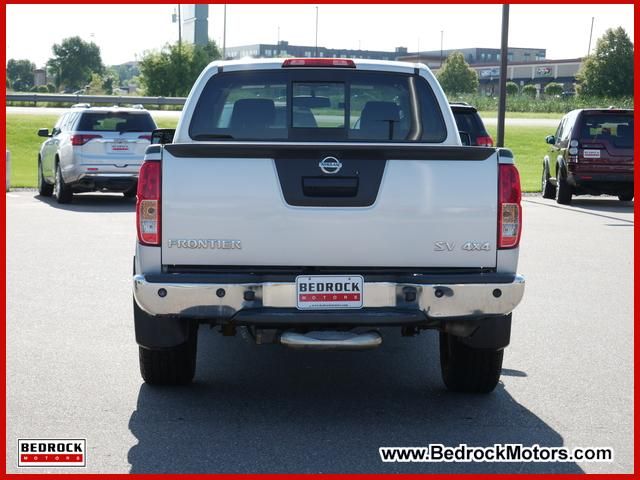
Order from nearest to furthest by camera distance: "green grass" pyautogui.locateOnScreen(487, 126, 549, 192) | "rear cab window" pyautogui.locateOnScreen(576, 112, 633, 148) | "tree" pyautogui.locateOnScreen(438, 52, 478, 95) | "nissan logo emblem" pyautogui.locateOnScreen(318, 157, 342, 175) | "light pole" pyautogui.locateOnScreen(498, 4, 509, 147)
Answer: "nissan logo emblem" pyautogui.locateOnScreen(318, 157, 342, 175) < "rear cab window" pyautogui.locateOnScreen(576, 112, 633, 148) < "light pole" pyautogui.locateOnScreen(498, 4, 509, 147) < "green grass" pyautogui.locateOnScreen(487, 126, 549, 192) < "tree" pyautogui.locateOnScreen(438, 52, 478, 95)

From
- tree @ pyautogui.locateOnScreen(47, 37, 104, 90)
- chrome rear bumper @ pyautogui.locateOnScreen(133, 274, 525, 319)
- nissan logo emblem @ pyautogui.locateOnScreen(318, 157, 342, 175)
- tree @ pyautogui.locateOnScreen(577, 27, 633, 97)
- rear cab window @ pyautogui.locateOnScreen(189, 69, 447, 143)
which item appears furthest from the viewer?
tree @ pyautogui.locateOnScreen(47, 37, 104, 90)

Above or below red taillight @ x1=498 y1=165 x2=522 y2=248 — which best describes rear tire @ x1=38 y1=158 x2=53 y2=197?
below

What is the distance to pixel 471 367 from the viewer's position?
6660mm

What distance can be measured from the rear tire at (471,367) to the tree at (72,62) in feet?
454

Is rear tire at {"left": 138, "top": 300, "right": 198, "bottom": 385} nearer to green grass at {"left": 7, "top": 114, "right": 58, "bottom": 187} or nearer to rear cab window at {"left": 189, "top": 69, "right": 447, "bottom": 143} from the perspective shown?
rear cab window at {"left": 189, "top": 69, "right": 447, "bottom": 143}

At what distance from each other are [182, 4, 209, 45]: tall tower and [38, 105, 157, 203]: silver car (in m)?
102

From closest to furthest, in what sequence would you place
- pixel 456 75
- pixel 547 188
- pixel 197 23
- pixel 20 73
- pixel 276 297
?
pixel 276 297 < pixel 547 188 < pixel 456 75 < pixel 197 23 < pixel 20 73

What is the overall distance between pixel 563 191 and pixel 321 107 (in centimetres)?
1582

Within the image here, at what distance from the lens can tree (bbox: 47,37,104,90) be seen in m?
142

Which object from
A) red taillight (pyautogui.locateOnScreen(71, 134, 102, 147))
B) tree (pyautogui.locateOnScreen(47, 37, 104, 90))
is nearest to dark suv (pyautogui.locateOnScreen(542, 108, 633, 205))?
red taillight (pyautogui.locateOnScreen(71, 134, 102, 147))

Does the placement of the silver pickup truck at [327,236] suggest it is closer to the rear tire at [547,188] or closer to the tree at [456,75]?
the rear tire at [547,188]

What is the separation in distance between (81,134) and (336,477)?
16.8m

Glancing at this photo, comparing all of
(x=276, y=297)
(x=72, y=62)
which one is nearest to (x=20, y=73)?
(x=72, y=62)

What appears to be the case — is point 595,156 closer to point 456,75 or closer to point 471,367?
point 471,367
